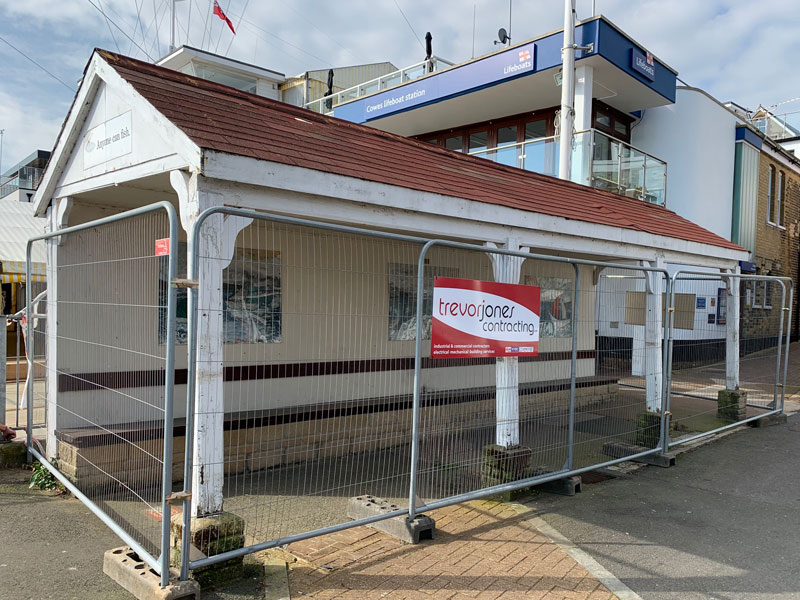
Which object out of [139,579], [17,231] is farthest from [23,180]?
[139,579]

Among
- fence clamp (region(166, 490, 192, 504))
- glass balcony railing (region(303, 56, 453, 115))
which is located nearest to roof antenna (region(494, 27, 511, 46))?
glass balcony railing (region(303, 56, 453, 115))

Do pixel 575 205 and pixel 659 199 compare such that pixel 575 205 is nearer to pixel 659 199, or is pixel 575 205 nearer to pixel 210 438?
pixel 210 438

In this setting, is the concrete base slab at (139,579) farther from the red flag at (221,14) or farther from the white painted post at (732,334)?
the red flag at (221,14)

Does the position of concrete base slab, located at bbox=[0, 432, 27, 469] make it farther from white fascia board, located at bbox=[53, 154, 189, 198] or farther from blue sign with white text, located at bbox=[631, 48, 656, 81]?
blue sign with white text, located at bbox=[631, 48, 656, 81]

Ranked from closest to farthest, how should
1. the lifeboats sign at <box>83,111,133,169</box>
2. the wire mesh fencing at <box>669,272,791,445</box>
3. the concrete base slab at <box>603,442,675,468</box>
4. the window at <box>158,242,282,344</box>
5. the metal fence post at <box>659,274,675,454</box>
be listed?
the lifeboats sign at <box>83,111,133,169</box> → the window at <box>158,242,282,344</box> → the metal fence post at <box>659,274,675,454</box> → the concrete base slab at <box>603,442,675,468</box> → the wire mesh fencing at <box>669,272,791,445</box>

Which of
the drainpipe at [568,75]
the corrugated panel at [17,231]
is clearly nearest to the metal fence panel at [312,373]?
the drainpipe at [568,75]

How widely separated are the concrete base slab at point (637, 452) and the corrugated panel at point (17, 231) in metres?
10.5

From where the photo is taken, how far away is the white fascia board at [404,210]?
13.8 ft

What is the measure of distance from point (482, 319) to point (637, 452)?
3.31 metres

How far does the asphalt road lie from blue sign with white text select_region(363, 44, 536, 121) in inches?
385

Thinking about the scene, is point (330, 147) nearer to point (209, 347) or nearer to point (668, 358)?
point (209, 347)

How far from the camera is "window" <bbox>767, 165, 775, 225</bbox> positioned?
19.6 meters

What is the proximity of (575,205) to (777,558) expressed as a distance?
454 centimetres

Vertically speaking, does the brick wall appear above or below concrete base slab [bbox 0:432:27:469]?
above
